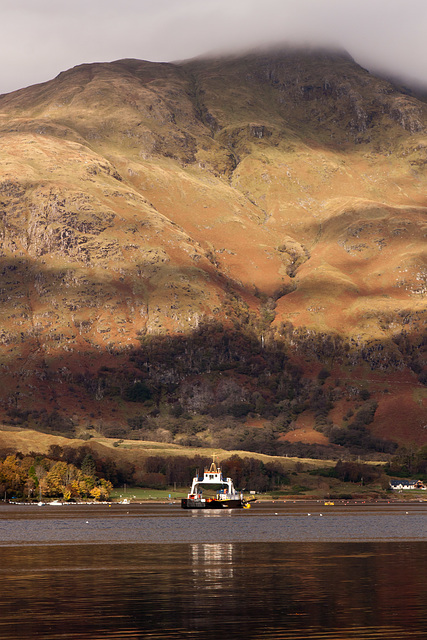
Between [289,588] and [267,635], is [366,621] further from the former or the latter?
[289,588]

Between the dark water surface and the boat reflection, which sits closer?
the dark water surface

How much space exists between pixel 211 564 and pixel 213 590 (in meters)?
27.8

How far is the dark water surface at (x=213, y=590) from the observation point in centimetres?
6172

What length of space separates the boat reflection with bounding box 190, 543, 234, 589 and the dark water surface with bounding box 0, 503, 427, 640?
0.12m

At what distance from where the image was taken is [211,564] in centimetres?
10862

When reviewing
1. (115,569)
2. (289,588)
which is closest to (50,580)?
(115,569)

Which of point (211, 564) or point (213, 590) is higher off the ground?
point (213, 590)

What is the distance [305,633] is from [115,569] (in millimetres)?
44655

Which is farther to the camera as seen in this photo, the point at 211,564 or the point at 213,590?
the point at 211,564

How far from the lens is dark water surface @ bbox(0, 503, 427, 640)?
202 ft

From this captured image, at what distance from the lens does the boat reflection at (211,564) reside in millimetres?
88938

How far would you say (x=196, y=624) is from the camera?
63.3 m

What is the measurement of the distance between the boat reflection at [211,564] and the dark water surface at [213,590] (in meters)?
0.12

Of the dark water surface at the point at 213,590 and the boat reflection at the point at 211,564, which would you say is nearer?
the dark water surface at the point at 213,590
